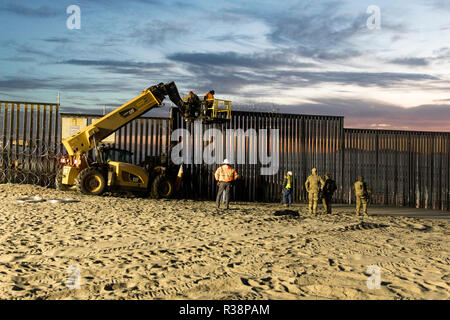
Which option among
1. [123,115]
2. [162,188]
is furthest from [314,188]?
[123,115]

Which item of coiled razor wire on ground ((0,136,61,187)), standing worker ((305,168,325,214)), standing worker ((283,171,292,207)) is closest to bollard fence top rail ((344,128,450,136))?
standing worker ((283,171,292,207))

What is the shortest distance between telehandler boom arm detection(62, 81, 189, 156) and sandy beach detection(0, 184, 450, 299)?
5.52 meters

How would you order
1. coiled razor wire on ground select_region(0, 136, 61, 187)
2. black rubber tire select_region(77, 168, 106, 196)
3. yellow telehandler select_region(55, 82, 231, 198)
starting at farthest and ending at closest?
coiled razor wire on ground select_region(0, 136, 61, 187), yellow telehandler select_region(55, 82, 231, 198), black rubber tire select_region(77, 168, 106, 196)

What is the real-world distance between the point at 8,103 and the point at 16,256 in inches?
598

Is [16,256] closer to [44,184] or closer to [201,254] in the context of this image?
[201,254]

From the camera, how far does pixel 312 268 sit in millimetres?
7133

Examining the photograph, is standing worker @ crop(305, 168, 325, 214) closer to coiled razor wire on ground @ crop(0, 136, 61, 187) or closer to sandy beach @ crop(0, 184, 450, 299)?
sandy beach @ crop(0, 184, 450, 299)

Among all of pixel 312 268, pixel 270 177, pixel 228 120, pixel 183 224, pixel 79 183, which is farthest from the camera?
pixel 270 177

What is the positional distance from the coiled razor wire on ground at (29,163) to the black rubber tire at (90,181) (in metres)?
3.84

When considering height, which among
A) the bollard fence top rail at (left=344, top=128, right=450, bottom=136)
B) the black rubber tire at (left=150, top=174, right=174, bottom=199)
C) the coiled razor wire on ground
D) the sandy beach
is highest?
the bollard fence top rail at (left=344, top=128, right=450, bottom=136)

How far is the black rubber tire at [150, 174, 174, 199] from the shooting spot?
18922mm

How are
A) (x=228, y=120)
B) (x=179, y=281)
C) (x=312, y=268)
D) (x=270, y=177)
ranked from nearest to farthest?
1. (x=179, y=281)
2. (x=312, y=268)
3. (x=228, y=120)
4. (x=270, y=177)
